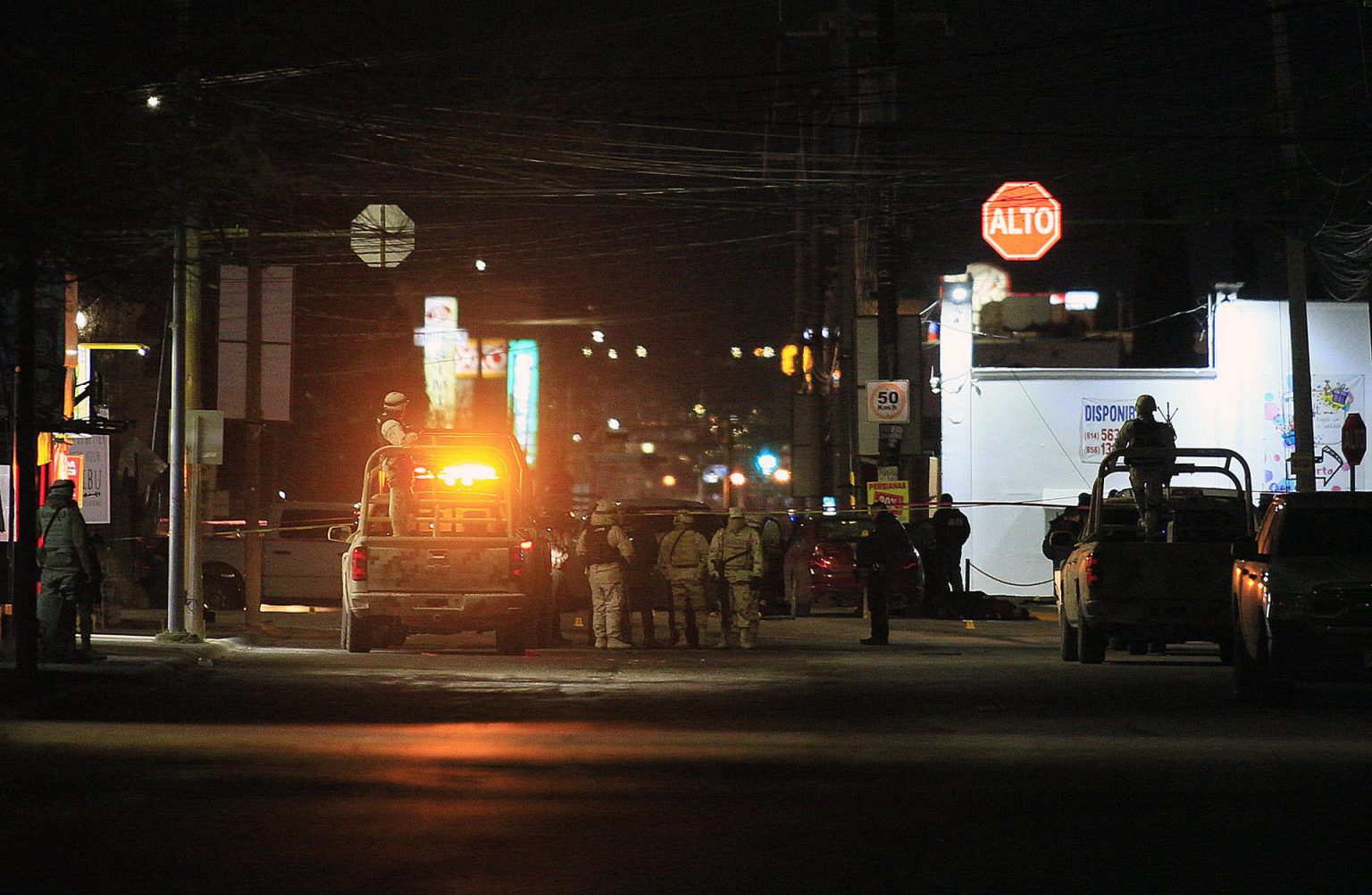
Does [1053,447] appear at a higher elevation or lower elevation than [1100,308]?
lower

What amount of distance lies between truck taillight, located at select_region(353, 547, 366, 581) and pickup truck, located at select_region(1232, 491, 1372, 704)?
9.35 meters

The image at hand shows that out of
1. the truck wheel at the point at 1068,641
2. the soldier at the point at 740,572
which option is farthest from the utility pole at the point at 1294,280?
the soldier at the point at 740,572

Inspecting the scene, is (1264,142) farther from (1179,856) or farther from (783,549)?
(1179,856)

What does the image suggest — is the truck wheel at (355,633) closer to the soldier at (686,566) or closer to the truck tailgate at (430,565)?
the truck tailgate at (430,565)

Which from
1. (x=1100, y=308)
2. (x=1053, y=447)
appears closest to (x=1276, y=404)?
(x=1053, y=447)

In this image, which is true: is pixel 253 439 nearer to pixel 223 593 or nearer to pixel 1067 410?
pixel 223 593

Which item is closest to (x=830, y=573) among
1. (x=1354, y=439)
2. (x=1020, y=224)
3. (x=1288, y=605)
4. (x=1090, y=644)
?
(x=1354, y=439)

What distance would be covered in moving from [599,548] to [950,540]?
8004 millimetres

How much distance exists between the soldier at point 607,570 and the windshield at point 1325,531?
8.90 m

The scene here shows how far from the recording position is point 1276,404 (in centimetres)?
3312

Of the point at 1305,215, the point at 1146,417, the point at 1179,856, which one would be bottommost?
the point at 1179,856

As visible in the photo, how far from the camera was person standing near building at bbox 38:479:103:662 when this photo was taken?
1728cm

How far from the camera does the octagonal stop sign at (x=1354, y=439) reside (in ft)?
91.8

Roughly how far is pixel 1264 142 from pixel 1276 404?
28.2ft
